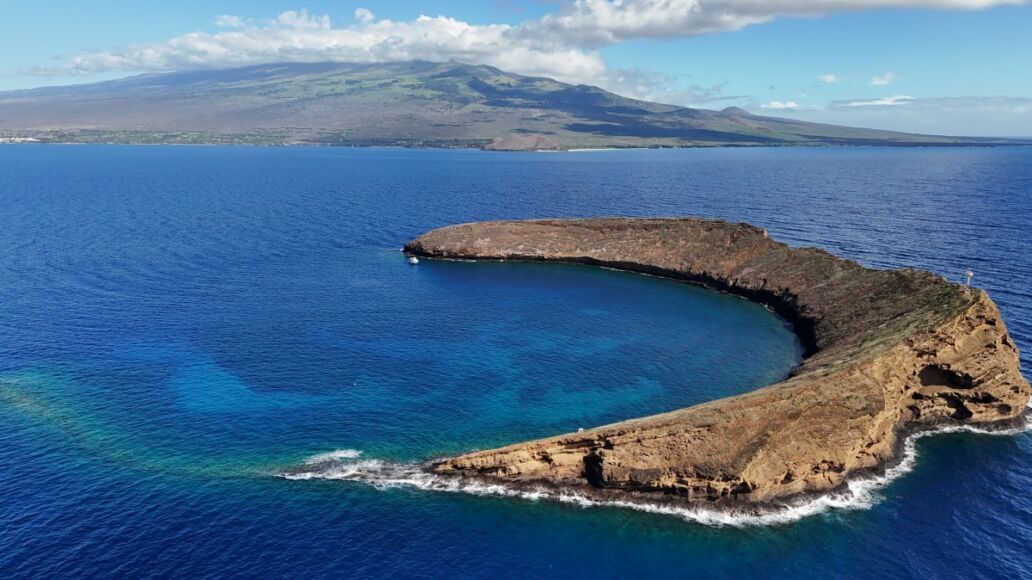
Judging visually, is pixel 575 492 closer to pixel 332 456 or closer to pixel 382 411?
pixel 332 456

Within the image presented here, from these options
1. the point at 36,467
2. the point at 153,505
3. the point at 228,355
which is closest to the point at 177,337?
the point at 228,355

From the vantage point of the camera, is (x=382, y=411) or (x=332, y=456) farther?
(x=382, y=411)

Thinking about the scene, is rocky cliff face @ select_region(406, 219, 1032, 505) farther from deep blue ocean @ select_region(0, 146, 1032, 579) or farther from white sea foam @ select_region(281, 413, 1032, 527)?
deep blue ocean @ select_region(0, 146, 1032, 579)

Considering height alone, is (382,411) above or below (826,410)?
below

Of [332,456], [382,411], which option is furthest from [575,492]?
[382,411]

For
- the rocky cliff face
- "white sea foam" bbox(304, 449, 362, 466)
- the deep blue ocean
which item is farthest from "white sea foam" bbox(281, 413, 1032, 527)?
the rocky cliff face

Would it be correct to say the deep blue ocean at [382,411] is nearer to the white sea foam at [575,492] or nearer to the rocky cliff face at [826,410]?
the white sea foam at [575,492]

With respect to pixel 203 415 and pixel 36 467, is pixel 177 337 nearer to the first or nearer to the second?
pixel 203 415
